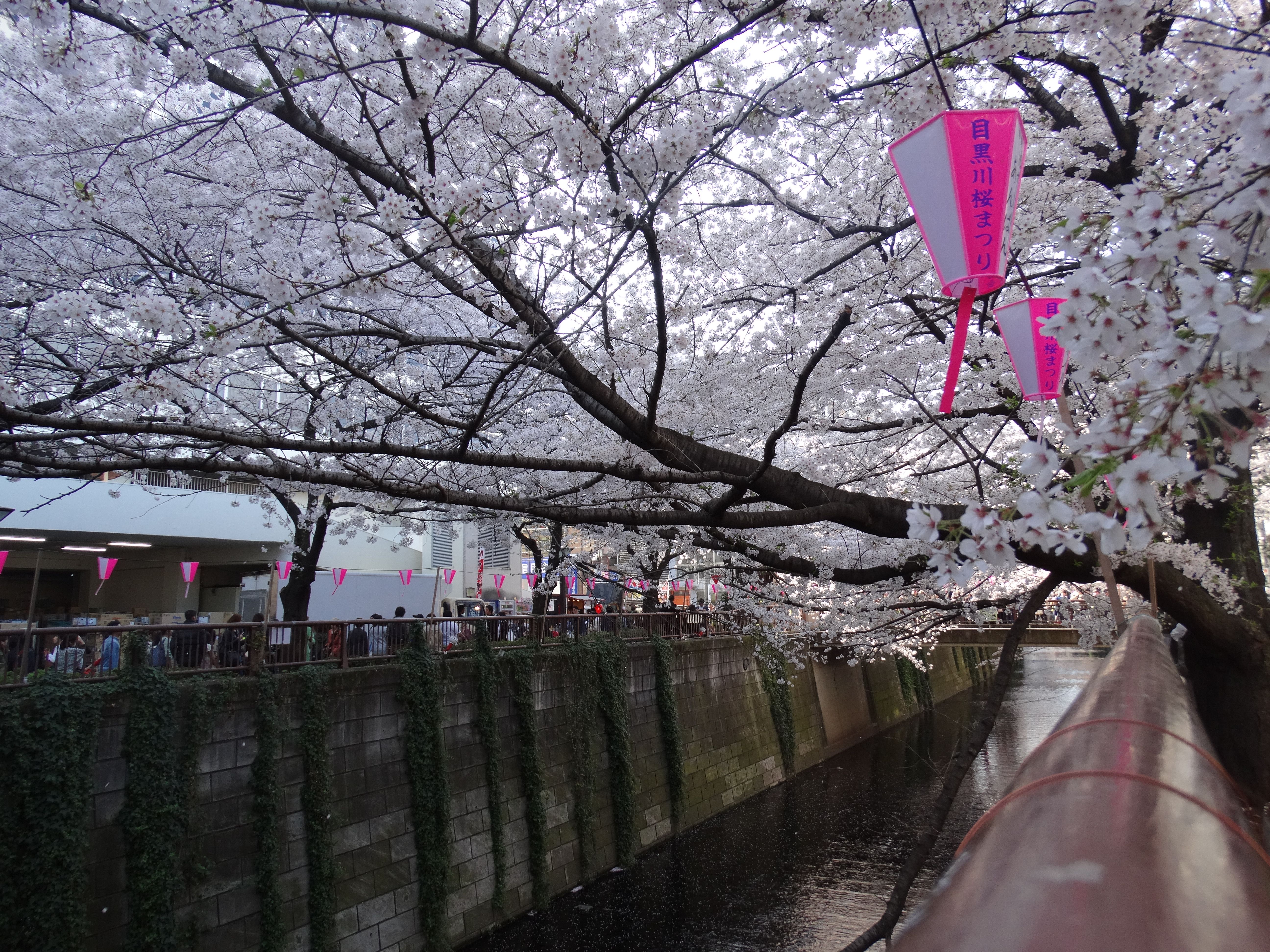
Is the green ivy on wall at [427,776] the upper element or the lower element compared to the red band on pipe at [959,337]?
lower

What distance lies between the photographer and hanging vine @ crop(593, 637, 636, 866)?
12.7 metres

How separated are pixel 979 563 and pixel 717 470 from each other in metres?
2.57

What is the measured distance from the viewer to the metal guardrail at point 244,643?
271 inches

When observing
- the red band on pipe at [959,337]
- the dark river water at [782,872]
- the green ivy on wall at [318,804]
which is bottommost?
the dark river water at [782,872]

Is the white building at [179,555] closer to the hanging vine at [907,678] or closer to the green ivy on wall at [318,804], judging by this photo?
the green ivy on wall at [318,804]

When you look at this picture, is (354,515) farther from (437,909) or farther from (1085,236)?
(1085,236)

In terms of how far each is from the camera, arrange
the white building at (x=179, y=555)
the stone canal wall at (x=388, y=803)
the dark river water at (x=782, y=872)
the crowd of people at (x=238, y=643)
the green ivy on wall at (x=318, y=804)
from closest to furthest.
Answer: the crowd of people at (x=238, y=643) < the stone canal wall at (x=388, y=803) < the green ivy on wall at (x=318, y=804) < the dark river water at (x=782, y=872) < the white building at (x=179, y=555)

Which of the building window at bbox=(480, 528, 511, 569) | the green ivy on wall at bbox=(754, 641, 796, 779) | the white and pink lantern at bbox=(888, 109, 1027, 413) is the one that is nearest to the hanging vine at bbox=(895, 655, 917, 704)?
the green ivy on wall at bbox=(754, 641, 796, 779)

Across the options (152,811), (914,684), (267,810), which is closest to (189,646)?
(152,811)

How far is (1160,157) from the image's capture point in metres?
5.39

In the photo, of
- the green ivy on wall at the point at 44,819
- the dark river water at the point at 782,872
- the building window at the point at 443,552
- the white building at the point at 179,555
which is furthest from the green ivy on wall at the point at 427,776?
the building window at the point at 443,552

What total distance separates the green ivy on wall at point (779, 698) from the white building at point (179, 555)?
275 inches

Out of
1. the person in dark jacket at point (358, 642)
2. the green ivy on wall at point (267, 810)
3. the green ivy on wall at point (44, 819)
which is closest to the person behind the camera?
the green ivy on wall at point (44, 819)

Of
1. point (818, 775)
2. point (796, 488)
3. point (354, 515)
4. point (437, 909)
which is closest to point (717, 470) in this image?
point (796, 488)
